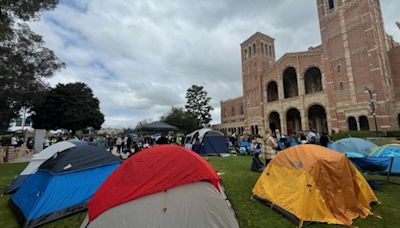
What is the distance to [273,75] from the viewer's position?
32188mm

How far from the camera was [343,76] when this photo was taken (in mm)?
23844

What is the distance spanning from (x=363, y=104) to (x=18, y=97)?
31749mm

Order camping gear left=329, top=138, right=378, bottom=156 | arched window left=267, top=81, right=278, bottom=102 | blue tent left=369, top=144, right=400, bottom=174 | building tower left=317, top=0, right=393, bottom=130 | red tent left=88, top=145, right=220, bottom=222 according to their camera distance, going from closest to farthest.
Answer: red tent left=88, top=145, right=220, bottom=222 < blue tent left=369, top=144, right=400, bottom=174 < camping gear left=329, top=138, right=378, bottom=156 < building tower left=317, top=0, right=393, bottom=130 < arched window left=267, top=81, right=278, bottom=102

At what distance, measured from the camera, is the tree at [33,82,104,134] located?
25.2 m

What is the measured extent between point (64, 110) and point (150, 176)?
27934 mm

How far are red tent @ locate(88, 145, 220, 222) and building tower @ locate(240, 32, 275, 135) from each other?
104ft

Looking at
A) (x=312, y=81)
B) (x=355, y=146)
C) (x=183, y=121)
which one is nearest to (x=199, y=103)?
(x=183, y=121)

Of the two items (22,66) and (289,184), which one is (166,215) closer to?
(289,184)

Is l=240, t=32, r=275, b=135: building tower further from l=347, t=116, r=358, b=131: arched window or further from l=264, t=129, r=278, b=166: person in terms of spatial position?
l=264, t=129, r=278, b=166: person

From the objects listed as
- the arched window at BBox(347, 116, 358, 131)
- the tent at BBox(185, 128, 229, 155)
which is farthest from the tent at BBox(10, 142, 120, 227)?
the arched window at BBox(347, 116, 358, 131)

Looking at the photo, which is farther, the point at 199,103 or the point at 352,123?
the point at 199,103

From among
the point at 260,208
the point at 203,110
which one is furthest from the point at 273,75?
the point at 260,208

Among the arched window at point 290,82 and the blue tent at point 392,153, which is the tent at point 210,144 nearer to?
the blue tent at point 392,153

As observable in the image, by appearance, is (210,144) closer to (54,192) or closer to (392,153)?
(392,153)
